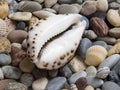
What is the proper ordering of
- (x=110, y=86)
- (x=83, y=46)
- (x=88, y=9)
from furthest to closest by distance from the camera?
(x=88, y=9)
(x=83, y=46)
(x=110, y=86)

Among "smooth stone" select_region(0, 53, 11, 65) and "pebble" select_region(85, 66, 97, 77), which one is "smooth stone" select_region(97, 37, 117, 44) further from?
"smooth stone" select_region(0, 53, 11, 65)

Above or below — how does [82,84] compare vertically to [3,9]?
below

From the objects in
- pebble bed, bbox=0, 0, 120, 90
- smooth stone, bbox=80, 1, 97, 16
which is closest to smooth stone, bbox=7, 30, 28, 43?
pebble bed, bbox=0, 0, 120, 90

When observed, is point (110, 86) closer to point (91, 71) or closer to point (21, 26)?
point (91, 71)

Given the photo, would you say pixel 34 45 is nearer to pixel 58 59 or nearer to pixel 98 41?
pixel 58 59

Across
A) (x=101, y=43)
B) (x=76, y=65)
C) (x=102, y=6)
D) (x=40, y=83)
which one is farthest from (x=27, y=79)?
(x=102, y=6)
